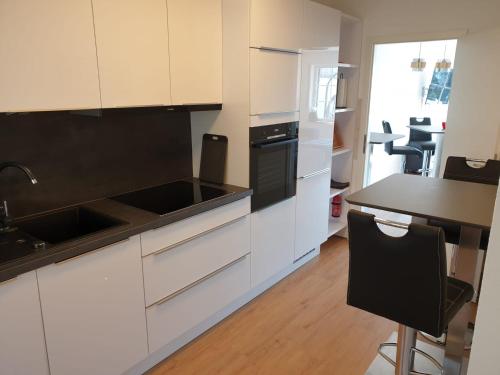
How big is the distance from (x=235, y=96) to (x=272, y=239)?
3.68 feet

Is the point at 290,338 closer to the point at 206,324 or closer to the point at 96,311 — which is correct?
the point at 206,324

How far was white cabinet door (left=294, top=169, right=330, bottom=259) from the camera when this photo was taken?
3.16 m

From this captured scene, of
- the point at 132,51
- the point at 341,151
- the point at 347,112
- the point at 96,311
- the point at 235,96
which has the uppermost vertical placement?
the point at 132,51

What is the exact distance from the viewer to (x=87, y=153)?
2.22 metres

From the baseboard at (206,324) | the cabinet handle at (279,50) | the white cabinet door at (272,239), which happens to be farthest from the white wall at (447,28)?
the baseboard at (206,324)

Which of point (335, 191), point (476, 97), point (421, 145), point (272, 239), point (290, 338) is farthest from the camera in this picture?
point (421, 145)

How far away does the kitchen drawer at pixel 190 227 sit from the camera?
6.52ft

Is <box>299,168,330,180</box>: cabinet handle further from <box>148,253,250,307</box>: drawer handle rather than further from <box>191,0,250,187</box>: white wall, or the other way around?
<box>148,253,250,307</box>: drawer handle

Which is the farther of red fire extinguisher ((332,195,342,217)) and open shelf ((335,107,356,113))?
red fire extinguisher ((332,195,342,217))

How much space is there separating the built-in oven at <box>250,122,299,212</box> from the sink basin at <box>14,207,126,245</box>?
101 cm

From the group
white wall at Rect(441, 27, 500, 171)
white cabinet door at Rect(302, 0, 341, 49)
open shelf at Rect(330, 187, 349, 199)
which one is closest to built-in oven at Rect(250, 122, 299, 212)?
white cabinet door at Rect(302, 0, 341, 49)

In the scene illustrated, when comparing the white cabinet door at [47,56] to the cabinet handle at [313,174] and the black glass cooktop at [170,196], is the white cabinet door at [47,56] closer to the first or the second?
the black glass cooktop at [170,196]

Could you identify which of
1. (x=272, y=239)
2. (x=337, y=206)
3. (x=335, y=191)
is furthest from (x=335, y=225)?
(x=272, y=239)

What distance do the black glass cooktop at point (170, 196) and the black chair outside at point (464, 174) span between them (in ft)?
4.64
